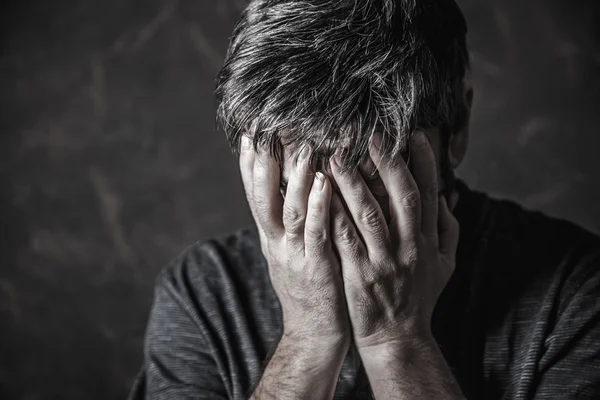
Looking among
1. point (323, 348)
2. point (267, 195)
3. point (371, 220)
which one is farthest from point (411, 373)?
point (267, 195)

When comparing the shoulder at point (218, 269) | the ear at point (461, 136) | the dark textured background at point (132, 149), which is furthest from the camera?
the dark textured background at point (132, 149)

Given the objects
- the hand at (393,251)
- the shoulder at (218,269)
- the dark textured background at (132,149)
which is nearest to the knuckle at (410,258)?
the hand at (393,251)

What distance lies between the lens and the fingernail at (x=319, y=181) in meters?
1.06

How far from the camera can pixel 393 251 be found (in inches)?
44.8

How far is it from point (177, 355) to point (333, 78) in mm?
617

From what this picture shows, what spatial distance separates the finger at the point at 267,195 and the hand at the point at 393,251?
95mm

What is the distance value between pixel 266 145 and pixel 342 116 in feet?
0.40

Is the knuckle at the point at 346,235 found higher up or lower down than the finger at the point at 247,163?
lower down

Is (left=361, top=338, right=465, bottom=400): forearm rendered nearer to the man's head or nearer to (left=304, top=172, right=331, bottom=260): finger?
(left=304, top=172, right=331, bottom=260): finger

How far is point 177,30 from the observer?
6.40ft

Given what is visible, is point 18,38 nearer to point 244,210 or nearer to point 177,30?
point 177,30

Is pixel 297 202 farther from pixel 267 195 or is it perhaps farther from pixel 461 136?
pixel 461 136

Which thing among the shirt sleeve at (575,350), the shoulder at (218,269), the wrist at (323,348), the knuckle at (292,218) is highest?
the knuckle at (292,218)

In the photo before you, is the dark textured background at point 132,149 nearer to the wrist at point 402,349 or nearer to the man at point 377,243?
the man at point 377,243
